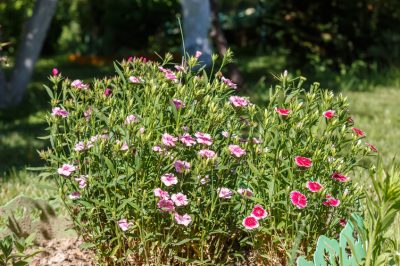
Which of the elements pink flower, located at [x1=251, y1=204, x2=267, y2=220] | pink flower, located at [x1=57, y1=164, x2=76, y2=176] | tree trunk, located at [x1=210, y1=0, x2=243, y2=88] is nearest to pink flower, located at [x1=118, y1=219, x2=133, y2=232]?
pink flower, located at [x1=57, y1=164, x2=76, y2=176]

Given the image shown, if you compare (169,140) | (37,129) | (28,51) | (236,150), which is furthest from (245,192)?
(28,51)

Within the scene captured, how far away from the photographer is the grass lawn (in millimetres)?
5520

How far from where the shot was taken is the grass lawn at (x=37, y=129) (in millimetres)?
5520

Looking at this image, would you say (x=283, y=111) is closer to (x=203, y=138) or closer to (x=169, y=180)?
(x=203, y=138)

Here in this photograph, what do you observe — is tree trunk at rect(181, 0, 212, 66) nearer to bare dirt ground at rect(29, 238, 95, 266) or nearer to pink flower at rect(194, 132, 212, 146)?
bare dirt ground at rect(29, 238, 95, 266)

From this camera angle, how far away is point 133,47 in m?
18.1

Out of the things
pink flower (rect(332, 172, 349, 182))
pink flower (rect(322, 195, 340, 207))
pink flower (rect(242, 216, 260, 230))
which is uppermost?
pink flower (rect(332, 172, 349, 182))

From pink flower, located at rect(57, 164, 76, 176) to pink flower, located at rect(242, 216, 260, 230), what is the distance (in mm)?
772

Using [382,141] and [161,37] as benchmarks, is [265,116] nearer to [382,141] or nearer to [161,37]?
[382,141]

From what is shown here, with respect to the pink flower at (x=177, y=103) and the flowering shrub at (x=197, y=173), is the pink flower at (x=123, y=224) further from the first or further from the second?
the pink flower at (x=177, y=103)

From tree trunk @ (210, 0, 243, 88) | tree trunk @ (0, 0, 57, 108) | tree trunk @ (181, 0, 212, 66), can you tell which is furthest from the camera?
tree trunk @ (210, 0, 243, 88)

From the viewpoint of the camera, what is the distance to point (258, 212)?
2949mm

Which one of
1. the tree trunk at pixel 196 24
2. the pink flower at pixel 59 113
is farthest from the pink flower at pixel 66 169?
the tree trunk at pixel 196 24

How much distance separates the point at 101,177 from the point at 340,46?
10.1 meters
